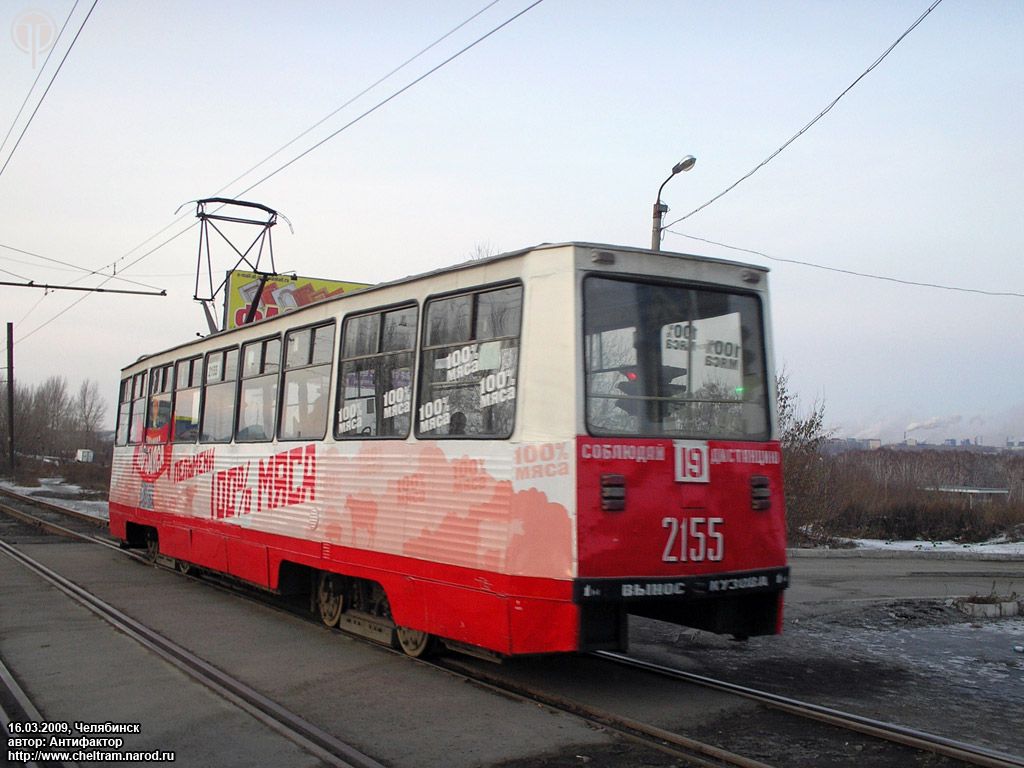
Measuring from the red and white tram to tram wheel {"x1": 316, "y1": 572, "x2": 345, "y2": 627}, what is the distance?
253mm

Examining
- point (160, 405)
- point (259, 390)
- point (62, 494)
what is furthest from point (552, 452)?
point (62, 494)

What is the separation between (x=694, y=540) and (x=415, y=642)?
2597mm

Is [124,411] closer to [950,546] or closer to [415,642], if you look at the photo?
[415,642]

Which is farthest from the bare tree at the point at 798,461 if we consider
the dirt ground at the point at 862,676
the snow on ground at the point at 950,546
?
the dirt ground at the point at 862,676

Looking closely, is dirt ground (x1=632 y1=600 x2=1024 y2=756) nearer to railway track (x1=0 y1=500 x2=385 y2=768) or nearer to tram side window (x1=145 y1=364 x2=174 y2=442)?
railway track (x1=0 y1=500 x2=385 y2=768)

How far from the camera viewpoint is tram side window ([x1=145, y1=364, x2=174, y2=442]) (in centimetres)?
1316

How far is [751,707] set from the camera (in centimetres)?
614

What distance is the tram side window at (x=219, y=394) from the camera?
35.8 feet

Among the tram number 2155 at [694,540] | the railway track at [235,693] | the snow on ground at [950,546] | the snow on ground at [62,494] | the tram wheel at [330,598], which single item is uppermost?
the snow on ground at [62,494]

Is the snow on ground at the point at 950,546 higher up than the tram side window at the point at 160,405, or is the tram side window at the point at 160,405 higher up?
the tram side window at the point at 160,405

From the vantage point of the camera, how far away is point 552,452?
6121 millimetres

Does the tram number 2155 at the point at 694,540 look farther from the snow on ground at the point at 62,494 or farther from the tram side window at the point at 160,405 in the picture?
the snow on ground at the point at 62,494

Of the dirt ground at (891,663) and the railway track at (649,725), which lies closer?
the railway track at (649,725)

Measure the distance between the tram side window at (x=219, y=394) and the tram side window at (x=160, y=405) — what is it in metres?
1.64
